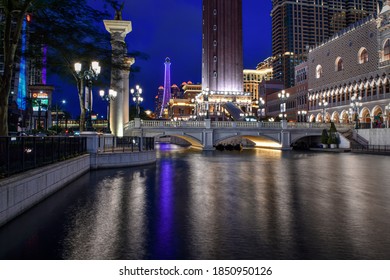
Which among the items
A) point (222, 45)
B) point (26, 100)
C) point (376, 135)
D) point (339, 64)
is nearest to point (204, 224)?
point (376, 135)

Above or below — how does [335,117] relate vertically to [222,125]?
above

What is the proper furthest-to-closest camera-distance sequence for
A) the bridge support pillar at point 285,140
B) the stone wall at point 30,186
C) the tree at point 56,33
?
1. the bridge support pillar at point 285,140
2. the tree at point 56,33
3. the stone wall at point 30,186

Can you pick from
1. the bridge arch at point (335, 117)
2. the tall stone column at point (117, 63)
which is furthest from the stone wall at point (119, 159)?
the bridge arch at point (335, 117)

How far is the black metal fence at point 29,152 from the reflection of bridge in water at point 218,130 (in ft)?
105

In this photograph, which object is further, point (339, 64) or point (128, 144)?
point (339, 64)

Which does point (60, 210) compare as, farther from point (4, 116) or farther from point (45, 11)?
point (45, 11)

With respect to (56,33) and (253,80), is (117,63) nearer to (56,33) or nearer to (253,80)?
(56,33)

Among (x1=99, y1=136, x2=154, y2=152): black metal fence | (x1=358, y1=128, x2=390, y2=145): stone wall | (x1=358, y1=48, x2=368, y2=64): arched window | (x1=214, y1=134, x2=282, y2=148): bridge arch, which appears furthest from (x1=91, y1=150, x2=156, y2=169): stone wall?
(x1=358, y1=48, x2=368, y2=64): arched window

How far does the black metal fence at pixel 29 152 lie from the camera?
389 inches

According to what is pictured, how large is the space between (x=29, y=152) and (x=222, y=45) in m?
115

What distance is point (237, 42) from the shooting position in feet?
399

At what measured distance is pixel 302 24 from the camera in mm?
190500

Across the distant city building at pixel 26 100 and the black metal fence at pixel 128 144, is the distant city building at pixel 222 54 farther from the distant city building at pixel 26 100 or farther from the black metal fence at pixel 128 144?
the black metal fence at pixel 128 144

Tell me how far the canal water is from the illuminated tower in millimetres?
109167
